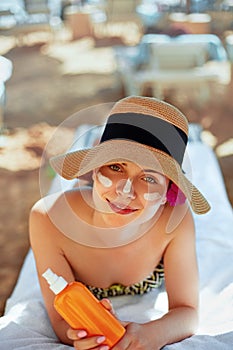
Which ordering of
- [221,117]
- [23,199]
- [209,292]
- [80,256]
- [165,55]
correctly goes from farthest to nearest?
[165,55] → [221,117] → [23,199] → [209,292] → [80,256]

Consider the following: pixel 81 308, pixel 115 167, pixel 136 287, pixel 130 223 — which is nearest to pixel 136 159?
pixel 115 167

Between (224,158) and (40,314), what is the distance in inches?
74.8

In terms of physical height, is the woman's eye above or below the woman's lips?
above

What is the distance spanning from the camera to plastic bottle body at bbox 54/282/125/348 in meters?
0.84

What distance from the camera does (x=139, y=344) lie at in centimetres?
92

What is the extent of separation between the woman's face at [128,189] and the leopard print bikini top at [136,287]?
0.27 m

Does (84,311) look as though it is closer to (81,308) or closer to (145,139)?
(81,308)

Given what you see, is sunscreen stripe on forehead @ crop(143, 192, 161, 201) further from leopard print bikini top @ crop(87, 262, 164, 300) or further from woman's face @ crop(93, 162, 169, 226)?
leopard print bikini top @ crop(87, 262, 164, 300)

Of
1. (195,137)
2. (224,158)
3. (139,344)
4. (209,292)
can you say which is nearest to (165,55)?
(224,158)

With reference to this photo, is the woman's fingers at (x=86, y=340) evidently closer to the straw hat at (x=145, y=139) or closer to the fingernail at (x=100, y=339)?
the fingernail at (x=100, y=339)

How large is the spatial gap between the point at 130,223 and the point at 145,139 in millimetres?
177

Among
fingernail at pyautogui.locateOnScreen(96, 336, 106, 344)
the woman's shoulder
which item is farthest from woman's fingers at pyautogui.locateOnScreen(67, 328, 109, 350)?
the woman's shoulder

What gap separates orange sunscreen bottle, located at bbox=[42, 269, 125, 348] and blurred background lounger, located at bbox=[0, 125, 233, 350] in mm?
174

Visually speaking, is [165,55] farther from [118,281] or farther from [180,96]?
[118,281]
